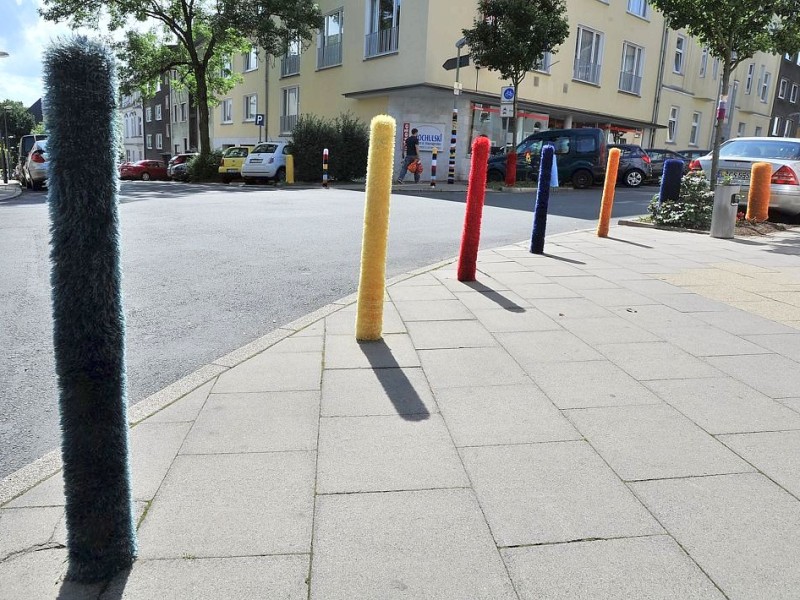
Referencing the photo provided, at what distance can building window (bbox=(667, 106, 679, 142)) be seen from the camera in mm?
36562

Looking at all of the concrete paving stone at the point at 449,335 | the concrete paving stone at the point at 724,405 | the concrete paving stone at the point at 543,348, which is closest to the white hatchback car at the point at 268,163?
the concrete paving stone at the point at 449,335

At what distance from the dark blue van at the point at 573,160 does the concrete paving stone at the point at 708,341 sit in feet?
57.8

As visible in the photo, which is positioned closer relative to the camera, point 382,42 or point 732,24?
point 732,24

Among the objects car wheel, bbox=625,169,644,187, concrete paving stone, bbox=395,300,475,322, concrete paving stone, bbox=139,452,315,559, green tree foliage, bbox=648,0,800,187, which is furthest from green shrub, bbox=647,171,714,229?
car wheel, bbox=625,169,644,187

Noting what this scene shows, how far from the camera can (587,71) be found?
30359mm

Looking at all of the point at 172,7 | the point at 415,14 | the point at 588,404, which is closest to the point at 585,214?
the point at 588,404

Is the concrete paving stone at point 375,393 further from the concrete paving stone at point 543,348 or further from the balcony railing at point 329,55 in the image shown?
the balcony railing at point 329,55

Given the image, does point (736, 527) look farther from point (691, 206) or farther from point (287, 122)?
point (287, 122)

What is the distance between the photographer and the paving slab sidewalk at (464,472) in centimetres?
199

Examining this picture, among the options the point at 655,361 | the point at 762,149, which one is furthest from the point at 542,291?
the point at 762,149

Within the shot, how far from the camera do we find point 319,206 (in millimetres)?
13344

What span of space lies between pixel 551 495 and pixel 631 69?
114 ft

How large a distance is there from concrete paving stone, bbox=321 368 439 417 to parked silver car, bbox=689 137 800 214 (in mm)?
9594

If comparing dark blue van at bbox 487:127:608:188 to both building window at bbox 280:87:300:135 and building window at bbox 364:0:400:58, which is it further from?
building window at bbox 280:87:300:135
